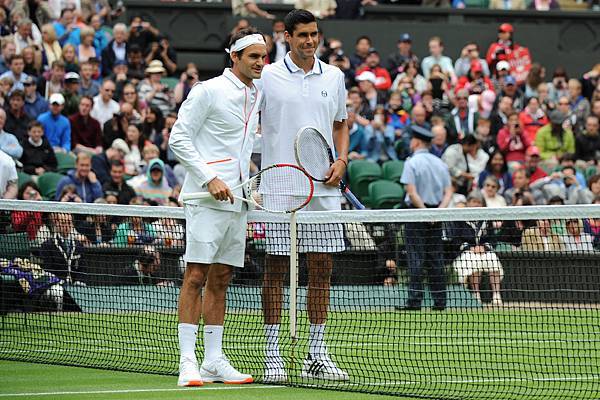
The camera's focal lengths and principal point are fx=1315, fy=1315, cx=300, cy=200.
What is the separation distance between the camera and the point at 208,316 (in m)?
8.79

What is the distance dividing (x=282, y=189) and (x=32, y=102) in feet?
34.3

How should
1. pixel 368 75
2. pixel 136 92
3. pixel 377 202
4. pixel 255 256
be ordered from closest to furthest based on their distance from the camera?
1. pixel 255 256
2. pixel 377 202
3. pixel 136 92
4. pixel 368 75

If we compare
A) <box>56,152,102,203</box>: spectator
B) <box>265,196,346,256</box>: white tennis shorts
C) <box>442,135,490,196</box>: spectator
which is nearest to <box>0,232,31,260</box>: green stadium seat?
<box>265,196,346,256</box>: white tennis shorts

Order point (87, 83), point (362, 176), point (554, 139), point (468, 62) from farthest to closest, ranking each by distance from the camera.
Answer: point (468, 62)
point (554, 139)
point (87, 83)
point (362, 176)

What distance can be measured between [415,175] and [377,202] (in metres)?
2.09

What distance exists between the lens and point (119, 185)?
17.0 metres

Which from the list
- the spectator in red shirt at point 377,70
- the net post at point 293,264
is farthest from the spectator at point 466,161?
the net post at point 293,264

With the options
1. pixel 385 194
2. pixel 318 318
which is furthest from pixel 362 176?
pixel 318 318

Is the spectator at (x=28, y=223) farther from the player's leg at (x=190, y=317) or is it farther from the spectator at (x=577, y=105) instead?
the spectator at (x=577, y=105)

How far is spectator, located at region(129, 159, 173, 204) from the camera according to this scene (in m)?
17.2

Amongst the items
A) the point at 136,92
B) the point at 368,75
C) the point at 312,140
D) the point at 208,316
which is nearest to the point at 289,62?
the point at 312,140

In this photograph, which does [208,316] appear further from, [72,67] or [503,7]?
[503,7]

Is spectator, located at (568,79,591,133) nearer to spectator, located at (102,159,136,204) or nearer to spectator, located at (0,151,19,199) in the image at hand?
spectator, located at (102,159,136,204)

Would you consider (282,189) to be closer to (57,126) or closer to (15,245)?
(15,245)
